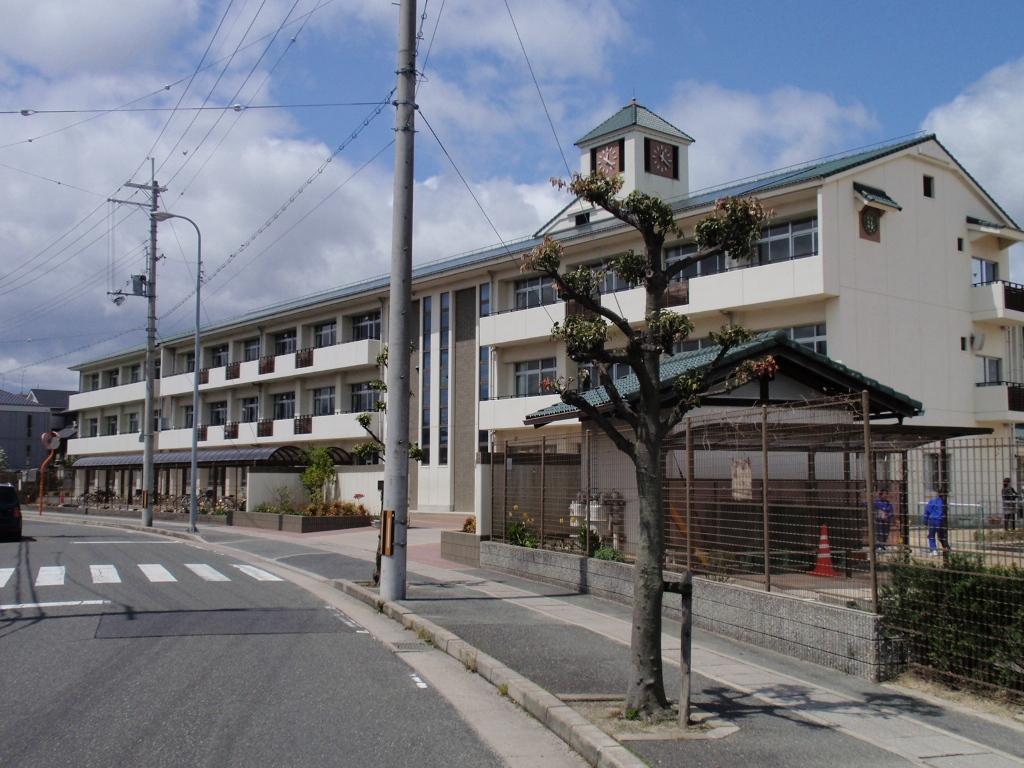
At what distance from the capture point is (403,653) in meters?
→ 10.2

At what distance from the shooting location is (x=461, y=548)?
19.7 m

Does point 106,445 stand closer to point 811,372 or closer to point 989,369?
point 989,369

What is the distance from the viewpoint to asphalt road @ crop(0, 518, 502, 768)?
21.0ft

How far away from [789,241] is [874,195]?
2.81 m

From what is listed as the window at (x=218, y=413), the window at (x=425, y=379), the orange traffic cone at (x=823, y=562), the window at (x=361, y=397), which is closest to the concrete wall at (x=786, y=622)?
the orange traffic cone at (x=823, y=562)

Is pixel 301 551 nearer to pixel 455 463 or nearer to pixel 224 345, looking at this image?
pixel 455 463

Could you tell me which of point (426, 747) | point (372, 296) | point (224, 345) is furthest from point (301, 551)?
point (224, 345)

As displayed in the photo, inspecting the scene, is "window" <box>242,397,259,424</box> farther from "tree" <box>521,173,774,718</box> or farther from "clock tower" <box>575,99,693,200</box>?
"tree" <box>521,173,774,718</box>

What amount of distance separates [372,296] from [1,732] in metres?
37.7

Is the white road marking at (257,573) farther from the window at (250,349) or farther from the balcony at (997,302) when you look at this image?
the window at (250,349)

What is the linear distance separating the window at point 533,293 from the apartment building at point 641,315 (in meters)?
0.11

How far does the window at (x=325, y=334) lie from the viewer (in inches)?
1892

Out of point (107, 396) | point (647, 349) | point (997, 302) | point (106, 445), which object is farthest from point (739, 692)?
point (107, 396)

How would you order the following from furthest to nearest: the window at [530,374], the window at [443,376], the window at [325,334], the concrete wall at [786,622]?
the window at [325,334], the window at [443,376], the window at [530,374], the concrete wall at [786,622]
